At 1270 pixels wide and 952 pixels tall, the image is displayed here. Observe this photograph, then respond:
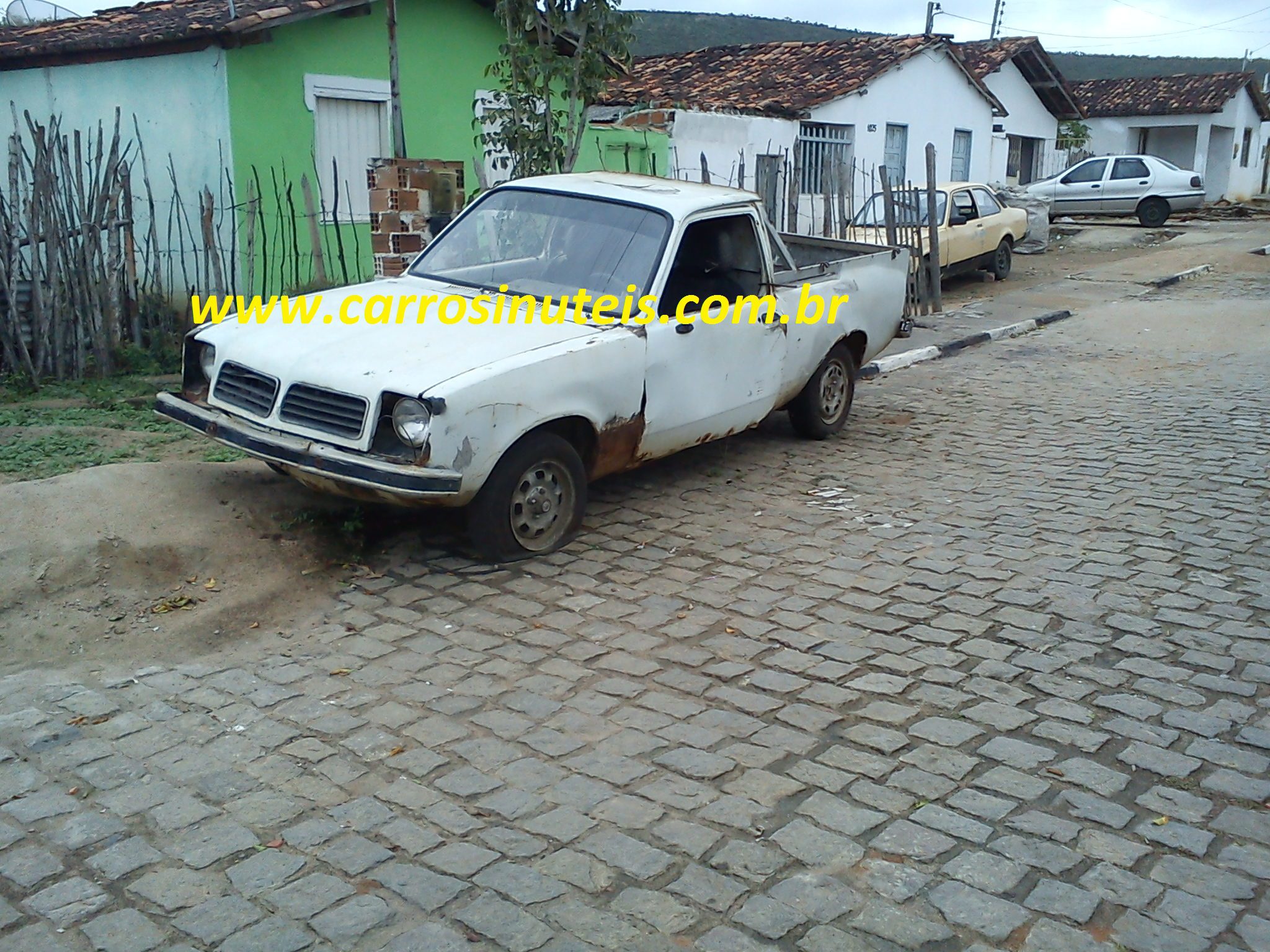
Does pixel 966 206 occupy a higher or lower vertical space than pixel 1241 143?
lower

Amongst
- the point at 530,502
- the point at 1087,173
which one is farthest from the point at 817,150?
the point at 530,502

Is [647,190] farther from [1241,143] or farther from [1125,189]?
[1241,143]

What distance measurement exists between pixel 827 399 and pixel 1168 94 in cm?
3366

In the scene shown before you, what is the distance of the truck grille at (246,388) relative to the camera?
539 cm

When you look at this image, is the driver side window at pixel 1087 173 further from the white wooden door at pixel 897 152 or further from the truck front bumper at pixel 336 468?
the truck front bumper at pixel 336 468

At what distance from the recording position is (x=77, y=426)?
742cm

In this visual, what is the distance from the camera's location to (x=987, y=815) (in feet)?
11.9

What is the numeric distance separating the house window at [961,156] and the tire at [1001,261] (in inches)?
292

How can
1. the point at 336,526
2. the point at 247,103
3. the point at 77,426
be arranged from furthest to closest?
the point at 247,103 < the point at 77,426 < the point at 336,526

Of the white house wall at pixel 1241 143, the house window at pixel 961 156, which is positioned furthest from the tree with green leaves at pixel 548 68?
the white house wall at pixel 1241 143

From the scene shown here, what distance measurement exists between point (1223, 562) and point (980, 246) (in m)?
12.5

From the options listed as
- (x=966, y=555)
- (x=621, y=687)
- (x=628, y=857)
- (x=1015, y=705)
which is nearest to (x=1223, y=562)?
(x=966, y=555)

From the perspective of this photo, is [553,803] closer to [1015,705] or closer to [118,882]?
[118,882]

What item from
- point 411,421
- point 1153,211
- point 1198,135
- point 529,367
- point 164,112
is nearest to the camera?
point 411,421
